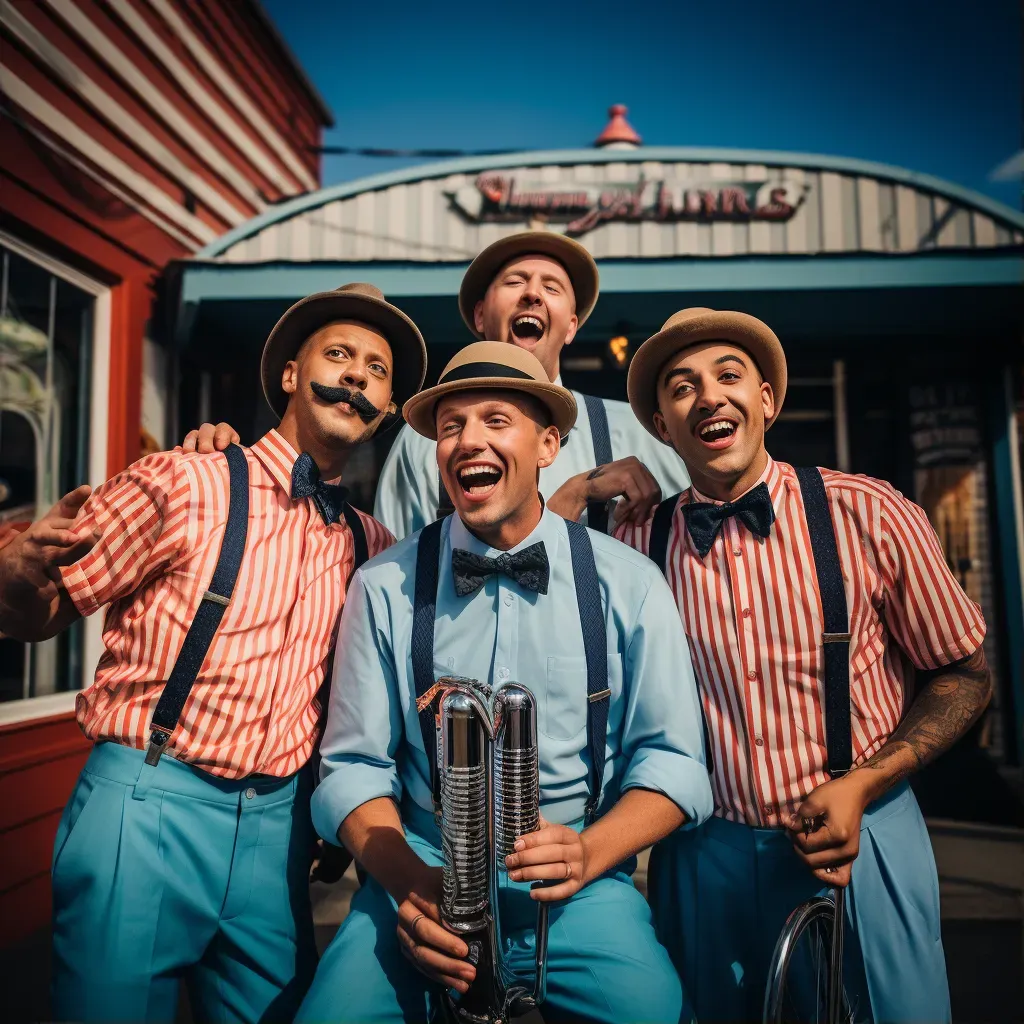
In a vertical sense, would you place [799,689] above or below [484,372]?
below

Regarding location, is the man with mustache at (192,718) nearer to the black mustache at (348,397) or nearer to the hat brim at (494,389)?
the black mustache at (348,397)

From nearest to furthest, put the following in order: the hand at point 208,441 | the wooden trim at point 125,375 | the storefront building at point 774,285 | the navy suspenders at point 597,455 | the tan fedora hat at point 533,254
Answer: the hand at point 208,441
the navy suspenders at point 597,455
the tan fedora hat at point 533,254
the wooden trim at point 125,375
the storefront building at point 774,285

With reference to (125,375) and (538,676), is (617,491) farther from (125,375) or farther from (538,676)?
(125,375)

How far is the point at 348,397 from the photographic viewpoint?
197cm

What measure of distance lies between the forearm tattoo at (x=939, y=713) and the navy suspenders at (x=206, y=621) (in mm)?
1546

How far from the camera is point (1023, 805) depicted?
4.68m

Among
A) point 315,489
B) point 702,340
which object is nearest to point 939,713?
point 702,340

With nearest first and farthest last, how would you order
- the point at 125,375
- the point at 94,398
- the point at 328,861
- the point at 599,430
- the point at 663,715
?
1. the point at 663,715
2. the point at 328,861
3. the point at 599,430
4. the point at 94,398
5. the point at 125,375

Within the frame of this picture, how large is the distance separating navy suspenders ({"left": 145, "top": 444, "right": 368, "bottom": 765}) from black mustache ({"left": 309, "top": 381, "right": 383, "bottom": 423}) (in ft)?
0.96

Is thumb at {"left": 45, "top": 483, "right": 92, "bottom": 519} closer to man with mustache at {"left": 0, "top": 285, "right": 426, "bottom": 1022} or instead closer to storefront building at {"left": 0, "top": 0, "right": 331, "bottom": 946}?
man with mustache at {"left": 0, "top": 285, "right": 426, "bottom": 1022}

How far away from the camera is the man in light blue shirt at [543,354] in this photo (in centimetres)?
246

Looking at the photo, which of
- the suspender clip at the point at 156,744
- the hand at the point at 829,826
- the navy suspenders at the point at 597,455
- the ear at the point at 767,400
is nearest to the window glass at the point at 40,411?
the suspender clip at the point at 156,744

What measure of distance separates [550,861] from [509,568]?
2.13 ft

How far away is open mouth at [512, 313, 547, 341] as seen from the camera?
2.44 meters
